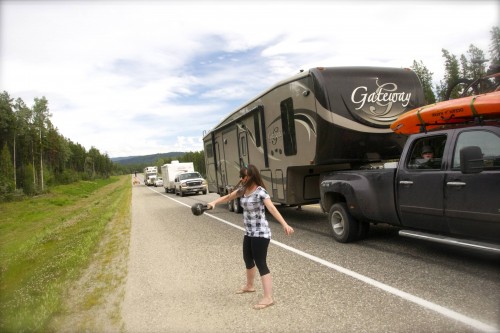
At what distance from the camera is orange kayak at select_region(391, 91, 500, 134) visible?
487cm

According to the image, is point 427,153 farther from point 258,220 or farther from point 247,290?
point 247,290

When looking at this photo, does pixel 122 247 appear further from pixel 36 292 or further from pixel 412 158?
pixel 412 158

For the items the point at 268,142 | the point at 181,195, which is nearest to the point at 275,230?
the point at 268,142

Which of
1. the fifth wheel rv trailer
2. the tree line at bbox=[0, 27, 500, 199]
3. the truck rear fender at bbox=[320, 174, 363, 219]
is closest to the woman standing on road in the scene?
the truck rear fender at bbox=[320, 174, 363, 219]

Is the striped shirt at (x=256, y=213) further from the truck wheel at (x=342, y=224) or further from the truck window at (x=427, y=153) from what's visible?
the truck wheel at (x=342, y=224)

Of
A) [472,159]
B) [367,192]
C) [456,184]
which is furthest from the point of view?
[367,192]

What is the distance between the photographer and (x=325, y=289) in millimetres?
4945

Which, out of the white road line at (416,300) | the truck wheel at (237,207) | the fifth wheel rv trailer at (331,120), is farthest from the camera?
the truck wheel at (237,207)

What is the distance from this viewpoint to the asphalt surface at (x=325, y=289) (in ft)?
12.9

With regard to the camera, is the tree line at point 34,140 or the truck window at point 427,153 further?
the tree line at point 34,140

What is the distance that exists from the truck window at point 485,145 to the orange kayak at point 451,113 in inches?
10.6

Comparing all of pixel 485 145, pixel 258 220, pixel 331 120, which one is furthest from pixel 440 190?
pixel 331 120

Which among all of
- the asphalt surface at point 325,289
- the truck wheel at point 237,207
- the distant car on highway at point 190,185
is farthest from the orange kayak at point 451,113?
Result: the distant car on highway at point 190,185

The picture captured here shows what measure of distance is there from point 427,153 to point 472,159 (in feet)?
3.43
